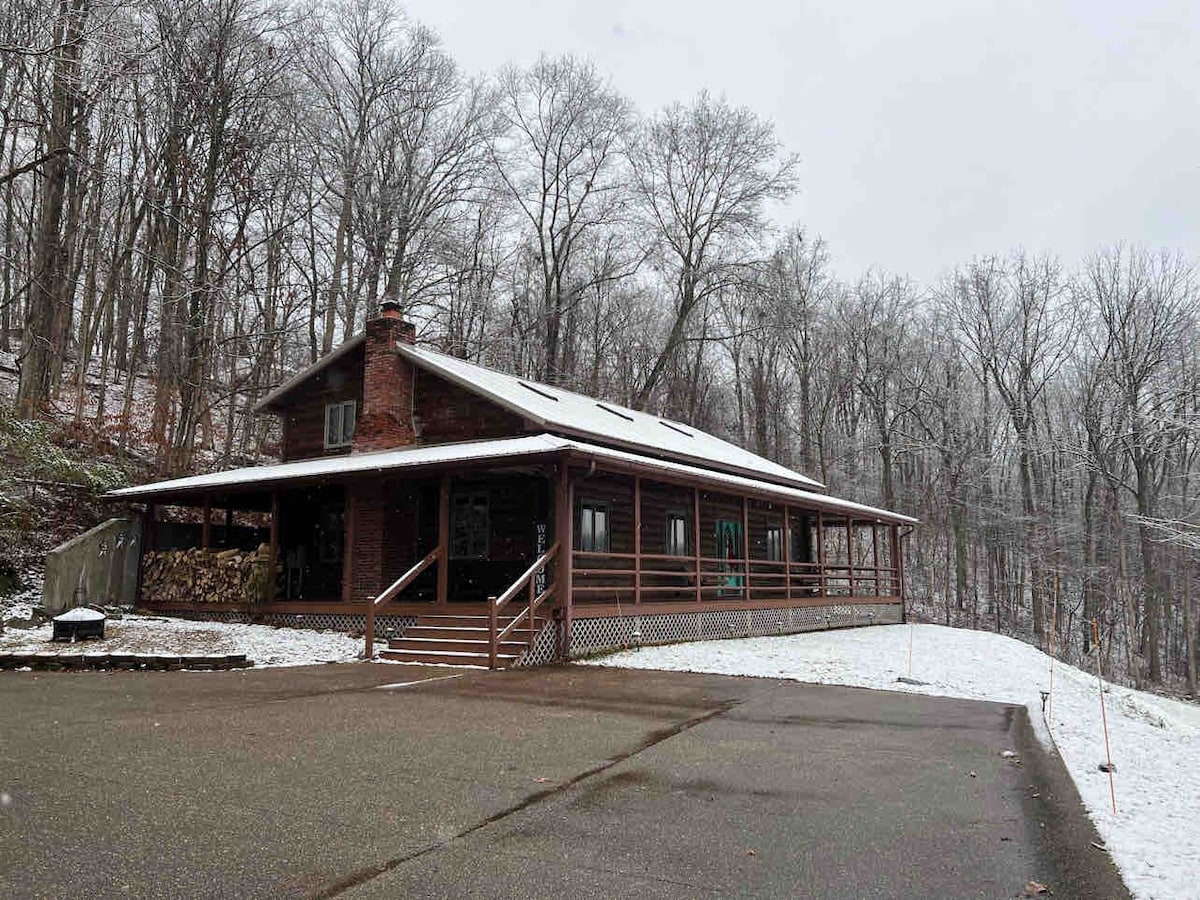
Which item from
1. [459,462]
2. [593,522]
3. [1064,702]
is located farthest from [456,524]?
[1064,702]

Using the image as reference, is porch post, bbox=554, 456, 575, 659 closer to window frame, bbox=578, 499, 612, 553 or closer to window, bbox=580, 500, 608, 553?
window frame, bbox=578, 499, 612, 553

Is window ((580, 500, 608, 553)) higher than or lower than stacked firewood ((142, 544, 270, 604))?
higher

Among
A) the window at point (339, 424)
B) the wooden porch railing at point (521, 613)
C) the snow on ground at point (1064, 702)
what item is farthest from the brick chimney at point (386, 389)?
the snow on ground at point (1064, 702)

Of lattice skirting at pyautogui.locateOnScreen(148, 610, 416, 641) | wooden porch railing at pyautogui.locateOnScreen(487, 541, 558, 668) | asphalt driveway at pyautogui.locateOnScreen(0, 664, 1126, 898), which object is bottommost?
asphalt driveway at pyautogui.locateOnScreen(0, 664, 1126, 898)

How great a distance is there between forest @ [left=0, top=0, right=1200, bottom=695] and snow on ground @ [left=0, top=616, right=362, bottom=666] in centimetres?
507

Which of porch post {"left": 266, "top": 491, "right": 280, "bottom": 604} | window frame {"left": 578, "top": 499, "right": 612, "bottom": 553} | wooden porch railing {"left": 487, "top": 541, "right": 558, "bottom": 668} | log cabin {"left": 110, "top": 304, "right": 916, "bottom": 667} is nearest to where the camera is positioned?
wooden porch railing {"left": 487, "top": 541, "right": 558, "bottom": 668}

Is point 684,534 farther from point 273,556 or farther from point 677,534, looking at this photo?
point 273,556

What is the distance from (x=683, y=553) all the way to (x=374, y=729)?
13.2 metres

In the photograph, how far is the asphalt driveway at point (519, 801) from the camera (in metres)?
3.86

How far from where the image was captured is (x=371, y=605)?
12828 millimetres

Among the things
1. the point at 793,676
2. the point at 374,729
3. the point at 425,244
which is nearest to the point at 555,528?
the point at 793,676

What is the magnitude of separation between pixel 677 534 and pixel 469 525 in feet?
16.5

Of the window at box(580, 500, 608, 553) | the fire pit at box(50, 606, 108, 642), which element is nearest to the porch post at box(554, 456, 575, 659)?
the window at box(580, 500, 608, 553)

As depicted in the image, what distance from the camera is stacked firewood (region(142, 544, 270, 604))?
16828 mm
